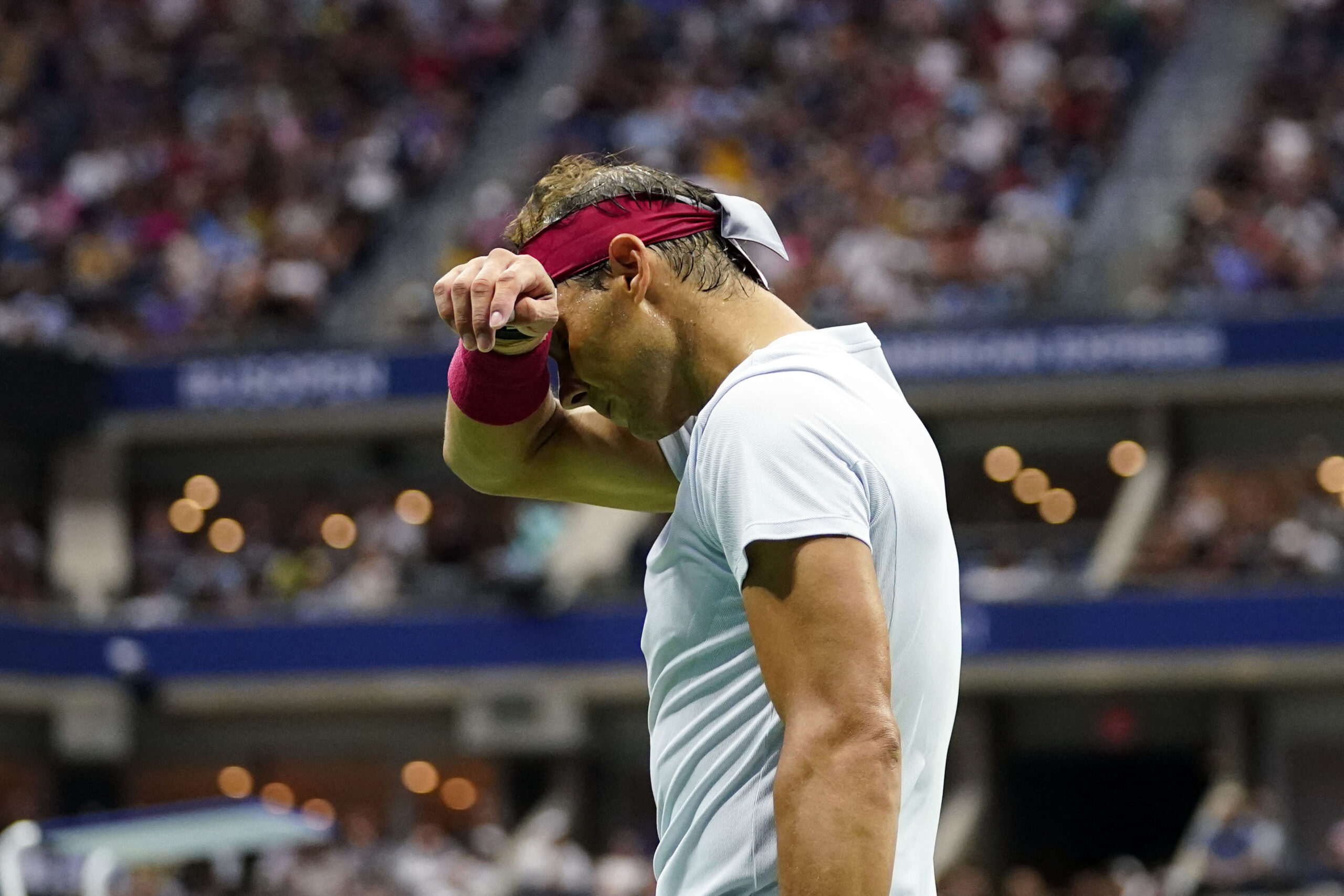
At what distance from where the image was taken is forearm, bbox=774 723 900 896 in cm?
207

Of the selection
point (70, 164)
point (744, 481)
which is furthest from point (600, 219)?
point (70, 164)

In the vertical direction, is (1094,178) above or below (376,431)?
above

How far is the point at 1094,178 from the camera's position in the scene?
74.5ft

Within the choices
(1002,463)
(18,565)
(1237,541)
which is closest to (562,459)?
(1237,541)

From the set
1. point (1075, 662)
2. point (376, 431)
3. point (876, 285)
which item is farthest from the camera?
point (376, 431)

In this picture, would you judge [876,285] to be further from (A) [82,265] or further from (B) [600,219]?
(B) [600,219]

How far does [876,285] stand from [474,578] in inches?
211

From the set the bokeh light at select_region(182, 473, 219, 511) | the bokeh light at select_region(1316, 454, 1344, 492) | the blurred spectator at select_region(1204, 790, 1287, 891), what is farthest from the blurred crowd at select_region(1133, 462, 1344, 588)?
the bokeh light at select_region(182, 473, 219, 511)

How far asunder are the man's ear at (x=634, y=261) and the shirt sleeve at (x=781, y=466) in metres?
0.26

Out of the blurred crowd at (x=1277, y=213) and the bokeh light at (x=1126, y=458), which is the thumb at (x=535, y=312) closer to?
the blurred crowd at (x=1277, y=213)

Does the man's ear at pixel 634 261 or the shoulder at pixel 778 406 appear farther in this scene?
the man's ear at pixel 634 261

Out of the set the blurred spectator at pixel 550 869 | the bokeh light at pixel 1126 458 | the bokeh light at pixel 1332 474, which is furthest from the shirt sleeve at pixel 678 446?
the bokeh light at pixel 1126 458

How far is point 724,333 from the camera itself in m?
2.49

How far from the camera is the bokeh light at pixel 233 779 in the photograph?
956 inches
